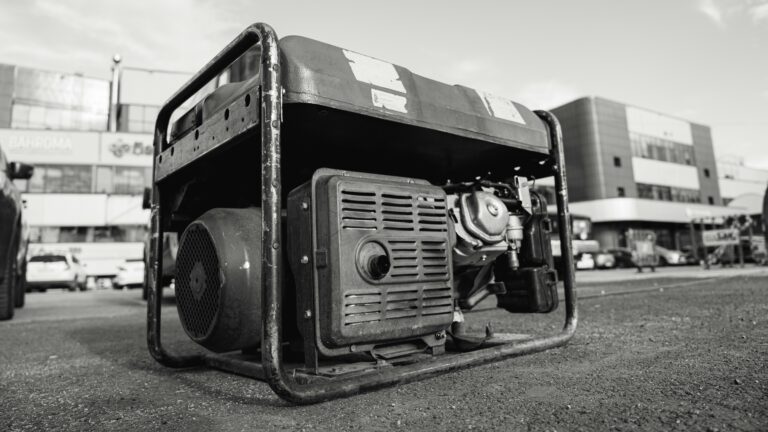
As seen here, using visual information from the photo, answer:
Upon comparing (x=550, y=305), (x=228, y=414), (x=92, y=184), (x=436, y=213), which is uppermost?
(x=92, y=184)

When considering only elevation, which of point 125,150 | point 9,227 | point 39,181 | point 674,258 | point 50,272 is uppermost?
point 125,150

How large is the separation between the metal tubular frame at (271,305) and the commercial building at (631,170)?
1500 inches

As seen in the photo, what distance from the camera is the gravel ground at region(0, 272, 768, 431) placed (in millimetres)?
1405

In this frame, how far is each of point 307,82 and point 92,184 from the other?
31.9 metres

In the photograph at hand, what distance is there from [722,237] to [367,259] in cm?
1914

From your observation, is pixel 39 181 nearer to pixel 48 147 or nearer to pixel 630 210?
pixel 48 147

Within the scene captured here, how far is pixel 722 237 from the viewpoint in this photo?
16.8 metres

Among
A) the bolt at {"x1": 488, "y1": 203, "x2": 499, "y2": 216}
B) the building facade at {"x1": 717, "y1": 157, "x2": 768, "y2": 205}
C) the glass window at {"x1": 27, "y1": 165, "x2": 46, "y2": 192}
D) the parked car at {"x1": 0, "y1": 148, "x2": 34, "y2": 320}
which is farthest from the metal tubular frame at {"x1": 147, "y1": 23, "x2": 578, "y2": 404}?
the building facade at {"x1": 717, "y1": 157, "x2": 768, "y2": 205}

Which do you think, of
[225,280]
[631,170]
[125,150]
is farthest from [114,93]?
[631,170]

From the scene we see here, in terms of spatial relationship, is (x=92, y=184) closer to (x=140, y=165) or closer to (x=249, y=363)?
(x=140, y=165)

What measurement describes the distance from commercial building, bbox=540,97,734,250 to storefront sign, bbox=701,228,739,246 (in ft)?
64.5

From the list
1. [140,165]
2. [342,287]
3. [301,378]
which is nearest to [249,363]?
[301,378]

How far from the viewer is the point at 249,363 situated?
2.07m

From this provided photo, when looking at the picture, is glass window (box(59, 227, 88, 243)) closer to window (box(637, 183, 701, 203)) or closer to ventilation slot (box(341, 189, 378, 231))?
ventilation slot (box(341, 189, 378, 231))
